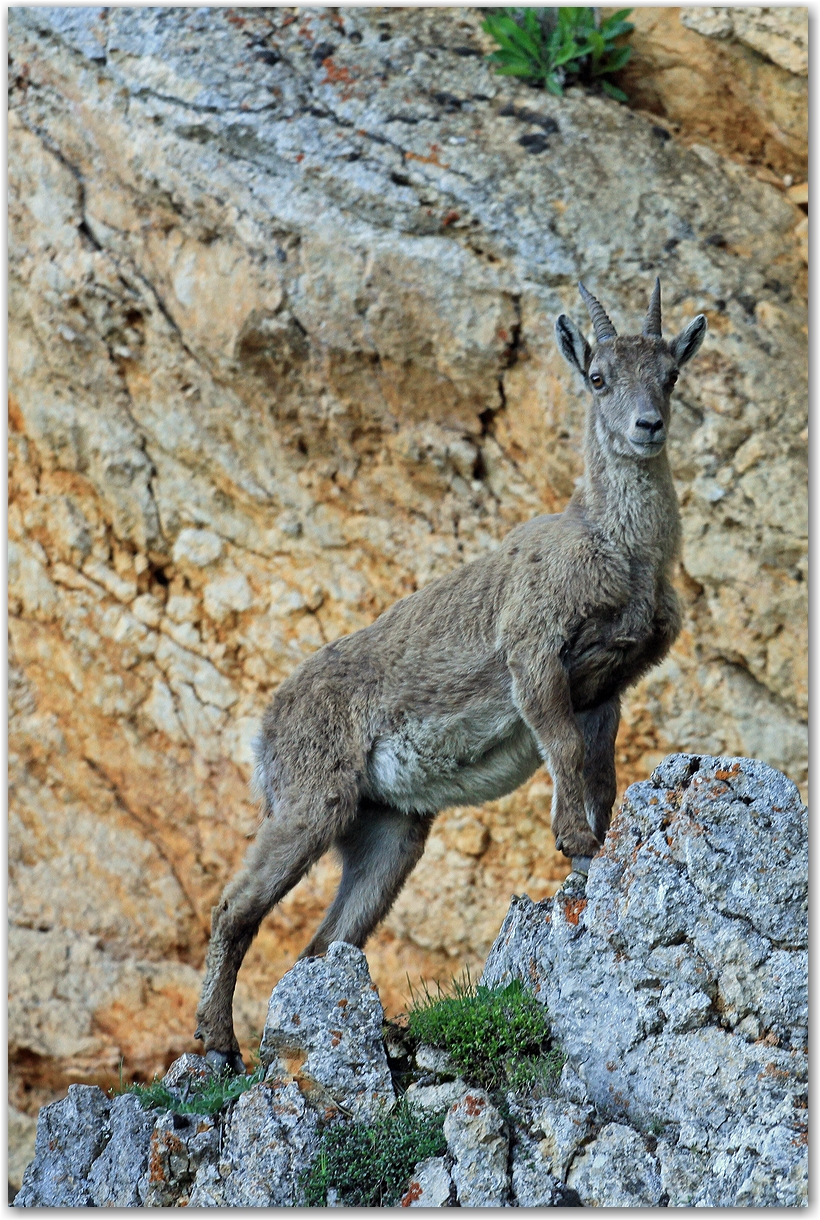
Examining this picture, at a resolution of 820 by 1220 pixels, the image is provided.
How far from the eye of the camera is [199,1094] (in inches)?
278

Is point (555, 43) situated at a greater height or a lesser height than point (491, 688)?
greater

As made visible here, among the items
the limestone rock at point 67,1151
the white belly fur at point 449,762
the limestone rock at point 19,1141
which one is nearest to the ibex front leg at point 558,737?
the white belly fur at point 449,762

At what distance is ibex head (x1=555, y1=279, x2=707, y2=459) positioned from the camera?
7176mm

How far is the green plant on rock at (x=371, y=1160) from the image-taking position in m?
6.08

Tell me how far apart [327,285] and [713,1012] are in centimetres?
771

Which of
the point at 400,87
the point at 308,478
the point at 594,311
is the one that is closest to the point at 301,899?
the point at 308,478

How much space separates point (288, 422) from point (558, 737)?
613cm

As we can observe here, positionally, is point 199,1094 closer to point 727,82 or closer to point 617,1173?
point 617,1173

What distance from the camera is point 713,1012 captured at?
5957 mm

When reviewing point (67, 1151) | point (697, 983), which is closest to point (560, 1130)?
point (697, 983)

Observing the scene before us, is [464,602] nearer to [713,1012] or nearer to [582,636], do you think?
[582,636]

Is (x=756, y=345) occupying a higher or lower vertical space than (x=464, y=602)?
higher

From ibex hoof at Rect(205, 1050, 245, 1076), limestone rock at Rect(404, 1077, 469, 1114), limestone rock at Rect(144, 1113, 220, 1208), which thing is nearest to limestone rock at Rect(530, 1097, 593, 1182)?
limestone rock at Rect(404, 1077, 469, 1114)

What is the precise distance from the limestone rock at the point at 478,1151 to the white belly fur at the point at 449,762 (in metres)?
2.03
